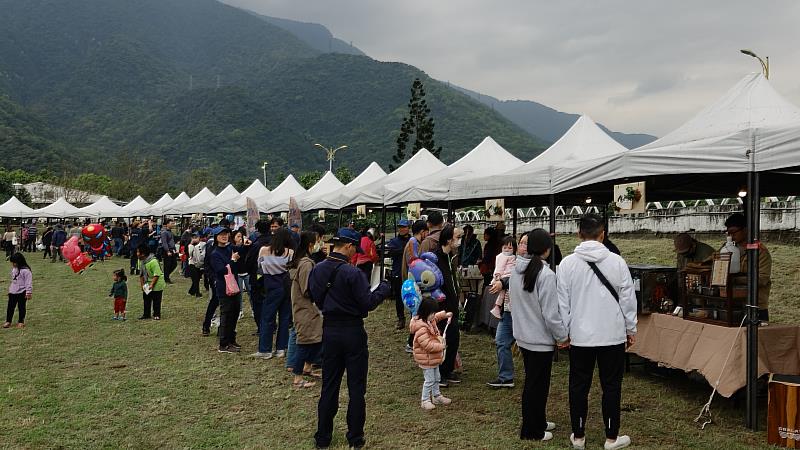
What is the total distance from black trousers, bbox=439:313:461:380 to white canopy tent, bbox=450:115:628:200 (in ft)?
6.85

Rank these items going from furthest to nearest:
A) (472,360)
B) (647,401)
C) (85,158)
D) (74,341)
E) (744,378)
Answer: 1. (85,158)
2. (74,341)
3. (472,360)
4. (647,401)
5. (744,378)

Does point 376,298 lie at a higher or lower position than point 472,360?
higher

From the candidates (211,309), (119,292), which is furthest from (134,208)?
(211,309)

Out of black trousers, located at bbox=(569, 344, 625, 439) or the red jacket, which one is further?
the red jacket

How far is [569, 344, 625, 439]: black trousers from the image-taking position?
13.7ft

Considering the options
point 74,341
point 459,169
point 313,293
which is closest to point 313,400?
point 313,293

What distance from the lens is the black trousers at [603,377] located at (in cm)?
419

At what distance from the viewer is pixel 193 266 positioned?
14445 mm

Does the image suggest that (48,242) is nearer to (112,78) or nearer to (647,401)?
(647,401)

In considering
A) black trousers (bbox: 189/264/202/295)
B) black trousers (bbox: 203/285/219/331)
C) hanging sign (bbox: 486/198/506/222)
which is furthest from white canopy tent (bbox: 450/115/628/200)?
black trousers (bbox: 189/264/202/295)

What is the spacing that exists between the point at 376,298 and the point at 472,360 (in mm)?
3502

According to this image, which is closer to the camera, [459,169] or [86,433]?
[86,433]

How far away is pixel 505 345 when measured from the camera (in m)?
6.02

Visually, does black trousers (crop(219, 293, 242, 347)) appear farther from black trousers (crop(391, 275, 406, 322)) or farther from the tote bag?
black trousers (crop(391, 275, 406, 322))
